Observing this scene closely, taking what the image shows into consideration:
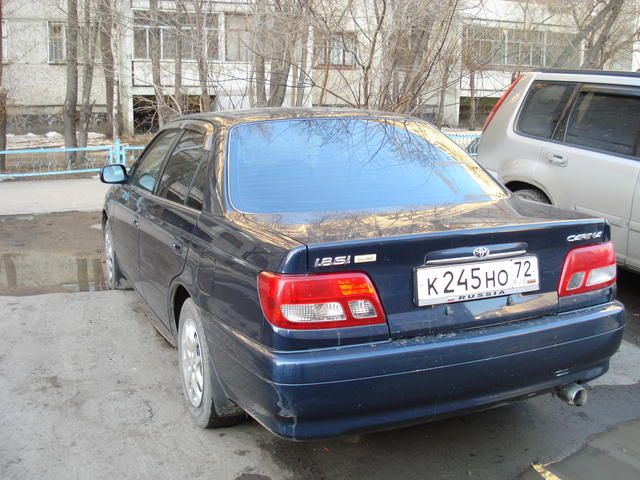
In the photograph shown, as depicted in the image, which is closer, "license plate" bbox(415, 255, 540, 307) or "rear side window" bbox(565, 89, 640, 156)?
"license plate" bbox(415, 255, 540, 307)

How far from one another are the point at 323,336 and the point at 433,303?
0.48m

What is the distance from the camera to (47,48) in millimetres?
24516

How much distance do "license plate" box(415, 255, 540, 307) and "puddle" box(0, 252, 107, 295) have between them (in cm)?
401

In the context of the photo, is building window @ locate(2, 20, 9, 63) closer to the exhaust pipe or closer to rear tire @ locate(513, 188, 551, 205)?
rear tire @ locate(513, 188, 551, 205)

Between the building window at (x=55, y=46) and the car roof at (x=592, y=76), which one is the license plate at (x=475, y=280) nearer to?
the car roof at (x=592, y=76)

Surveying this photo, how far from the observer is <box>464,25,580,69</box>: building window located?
8.53 m

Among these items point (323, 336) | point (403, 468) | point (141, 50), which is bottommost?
point (403, 468)

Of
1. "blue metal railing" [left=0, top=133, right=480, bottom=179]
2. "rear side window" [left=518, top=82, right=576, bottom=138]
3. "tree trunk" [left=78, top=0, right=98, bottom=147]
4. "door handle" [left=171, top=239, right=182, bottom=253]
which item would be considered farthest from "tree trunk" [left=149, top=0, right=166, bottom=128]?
"door handle" [left=171, top=239, right=182, bottom=253]

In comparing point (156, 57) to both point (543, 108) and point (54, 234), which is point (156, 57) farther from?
point (543, 108)

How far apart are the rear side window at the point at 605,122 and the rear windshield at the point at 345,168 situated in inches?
81.6

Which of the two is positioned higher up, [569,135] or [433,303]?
[569,135]

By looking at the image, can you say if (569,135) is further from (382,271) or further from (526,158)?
(382,271)

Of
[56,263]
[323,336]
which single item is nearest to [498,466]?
[323,336]

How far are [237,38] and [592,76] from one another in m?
5.14
